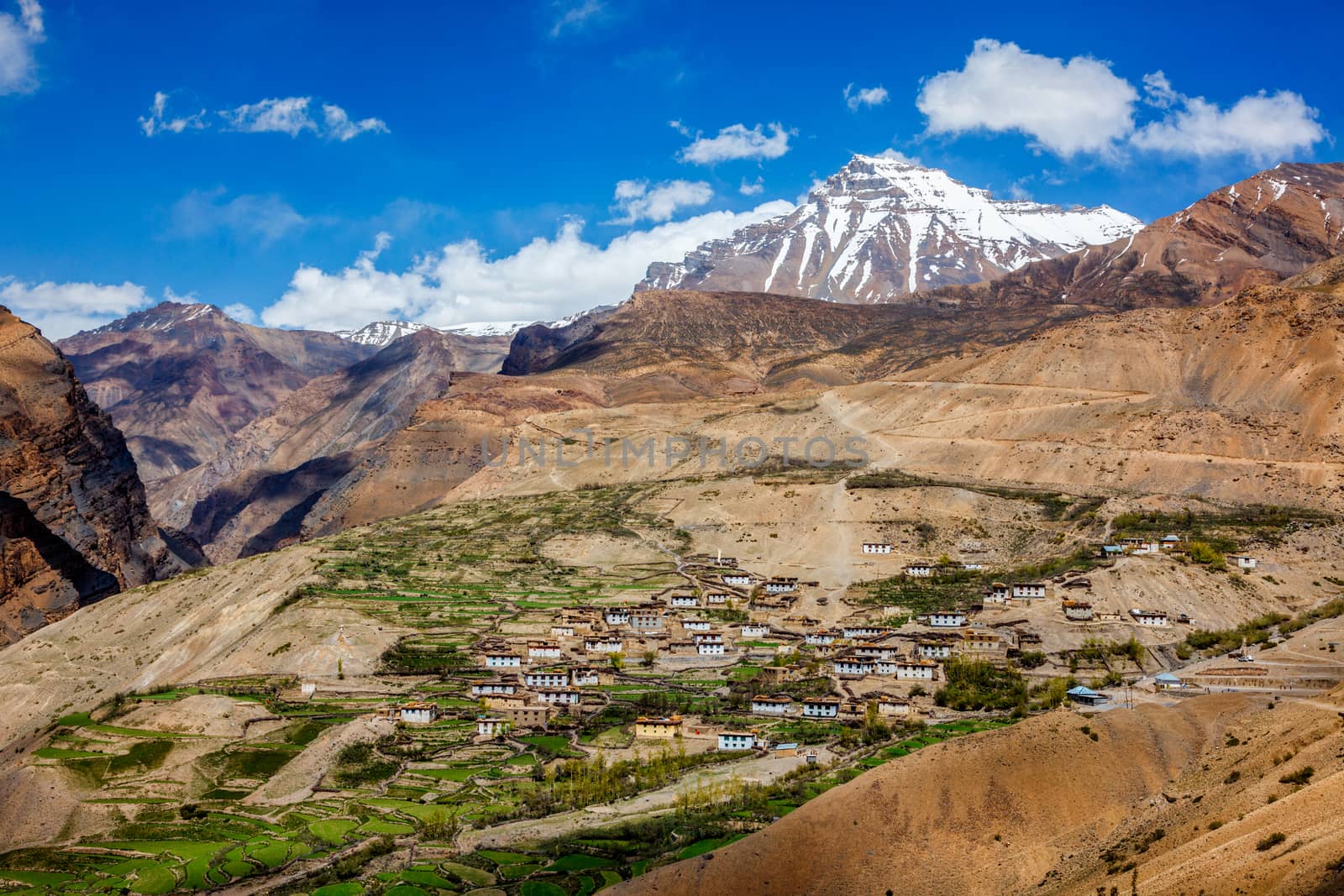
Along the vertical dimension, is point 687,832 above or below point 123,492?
below

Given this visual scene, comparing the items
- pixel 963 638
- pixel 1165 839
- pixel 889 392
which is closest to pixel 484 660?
pixel 963 638

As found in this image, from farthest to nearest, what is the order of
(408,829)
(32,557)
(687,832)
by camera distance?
(32,557) → (408,829) → (687,832)

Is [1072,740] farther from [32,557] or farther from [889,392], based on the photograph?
[889,392]

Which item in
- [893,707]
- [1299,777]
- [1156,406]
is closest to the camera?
[1299,777]

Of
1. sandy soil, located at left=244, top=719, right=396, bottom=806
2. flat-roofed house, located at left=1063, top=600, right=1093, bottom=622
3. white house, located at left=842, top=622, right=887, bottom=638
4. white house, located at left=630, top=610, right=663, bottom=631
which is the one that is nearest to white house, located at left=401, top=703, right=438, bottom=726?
sandy soil, located at left=244, top=719, right=396, bottom=806

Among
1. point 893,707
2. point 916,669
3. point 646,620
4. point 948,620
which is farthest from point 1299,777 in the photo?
point 646,620

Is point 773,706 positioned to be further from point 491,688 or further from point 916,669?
point 491,688

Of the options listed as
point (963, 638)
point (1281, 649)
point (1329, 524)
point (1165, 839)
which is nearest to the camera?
point (1165, 839)
